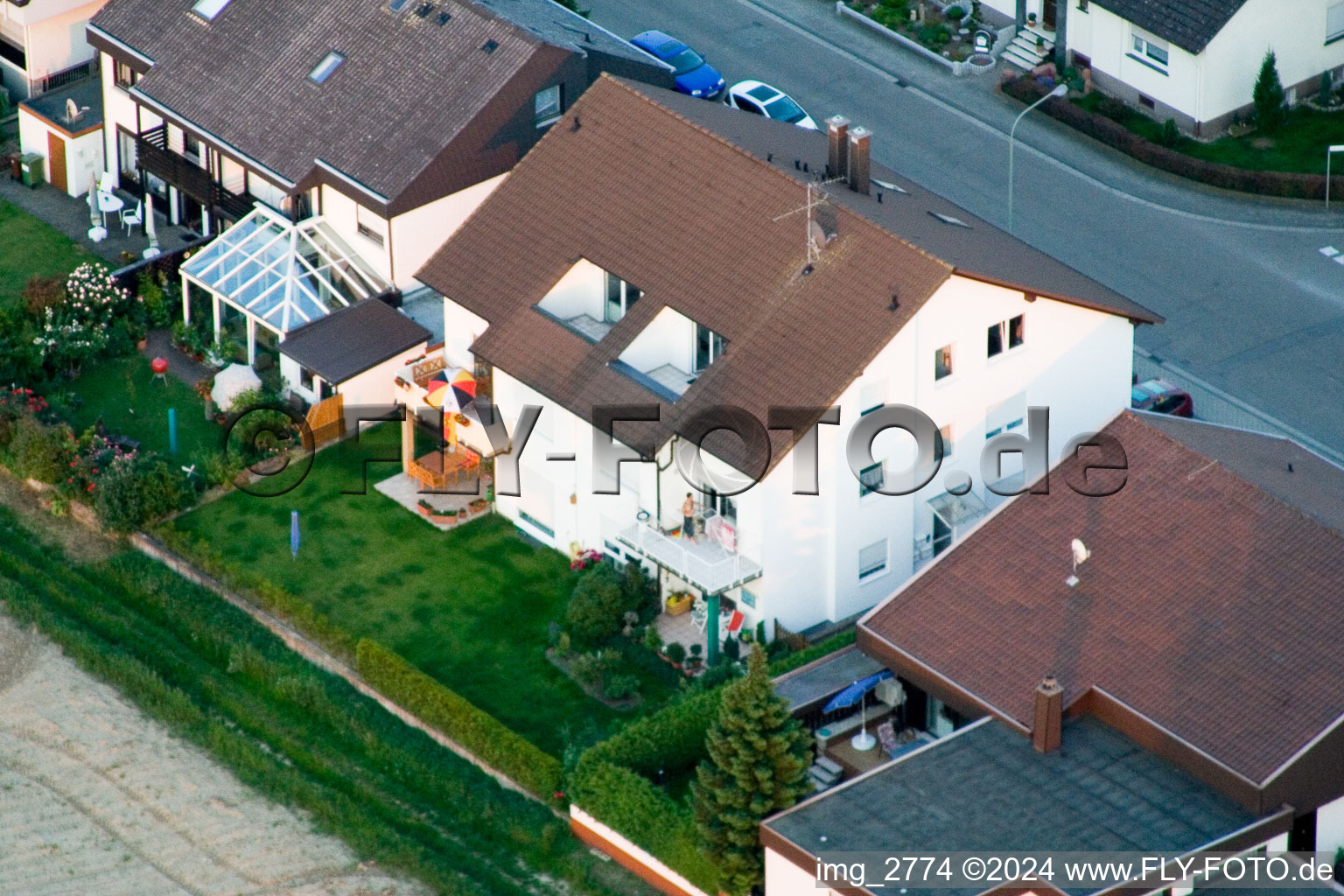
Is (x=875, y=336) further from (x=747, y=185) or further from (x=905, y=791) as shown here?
→ (x=905, y=791)

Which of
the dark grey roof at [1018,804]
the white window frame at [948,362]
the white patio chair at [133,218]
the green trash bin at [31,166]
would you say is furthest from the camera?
the green trash bin at [31,166]

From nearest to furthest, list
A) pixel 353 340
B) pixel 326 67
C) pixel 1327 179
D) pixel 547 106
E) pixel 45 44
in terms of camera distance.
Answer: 1. pixel 353 340
2. pixel 547 106
3. pixel 326 67
4. pixel 1327 179
5. pixel 45 44

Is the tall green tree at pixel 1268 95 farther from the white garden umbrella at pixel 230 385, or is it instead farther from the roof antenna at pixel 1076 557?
the white garden umbrella at pixel 230 385

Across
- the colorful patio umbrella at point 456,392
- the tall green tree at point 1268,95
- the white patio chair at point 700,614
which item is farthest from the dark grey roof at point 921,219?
the tall green tree at point 1268,95

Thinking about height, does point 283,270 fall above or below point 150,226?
above

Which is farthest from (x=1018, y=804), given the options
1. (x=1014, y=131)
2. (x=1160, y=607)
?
(x=1014, y=131)

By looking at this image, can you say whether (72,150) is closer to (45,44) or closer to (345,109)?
(45,44)

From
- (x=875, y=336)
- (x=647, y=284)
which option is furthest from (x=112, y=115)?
(x=875, y=336)
